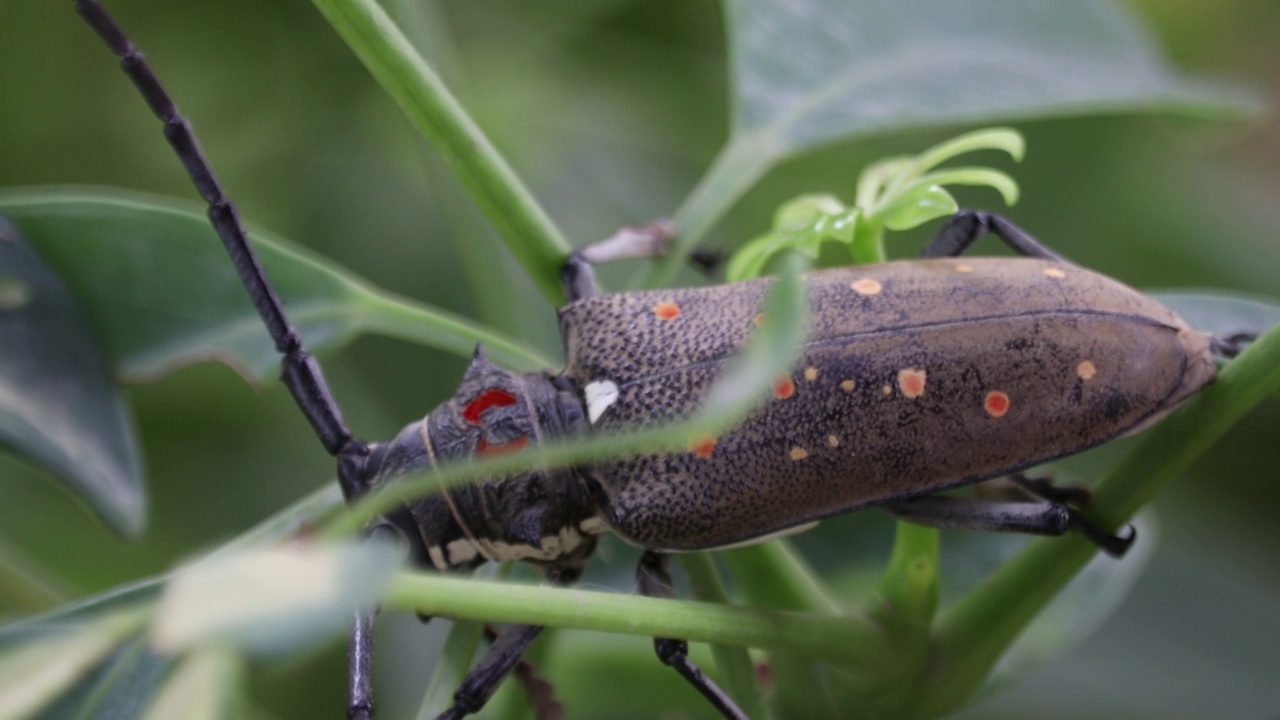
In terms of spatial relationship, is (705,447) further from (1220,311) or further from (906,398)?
(1220,311)

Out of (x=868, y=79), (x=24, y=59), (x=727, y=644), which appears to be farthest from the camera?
(x=24, y=59)

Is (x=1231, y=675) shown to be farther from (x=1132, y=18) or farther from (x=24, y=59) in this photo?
(x=24, y=59)

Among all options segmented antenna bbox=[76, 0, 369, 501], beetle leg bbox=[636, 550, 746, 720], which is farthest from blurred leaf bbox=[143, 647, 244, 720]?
segmented antenna bbox=[76, 0, 369, 501]

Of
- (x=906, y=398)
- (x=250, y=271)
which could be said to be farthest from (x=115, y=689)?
(x=906, y=398)

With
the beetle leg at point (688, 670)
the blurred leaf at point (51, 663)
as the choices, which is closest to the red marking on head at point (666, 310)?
the beetle leg at point (688, 670)

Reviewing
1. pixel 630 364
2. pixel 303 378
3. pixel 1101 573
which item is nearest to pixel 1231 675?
pixel 1101 573
